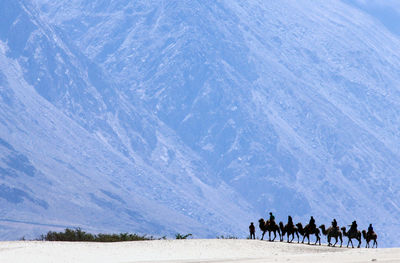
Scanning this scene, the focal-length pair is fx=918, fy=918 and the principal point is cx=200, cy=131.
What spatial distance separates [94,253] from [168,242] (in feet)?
18.4

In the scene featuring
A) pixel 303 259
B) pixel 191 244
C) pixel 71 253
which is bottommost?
pixel 303 259

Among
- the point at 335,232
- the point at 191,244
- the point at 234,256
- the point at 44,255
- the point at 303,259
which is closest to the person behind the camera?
the point at 303,259

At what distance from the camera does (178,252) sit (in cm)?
3909

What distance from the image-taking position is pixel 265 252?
40688 mm

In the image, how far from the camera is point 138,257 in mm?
37125

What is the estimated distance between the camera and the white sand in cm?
3456

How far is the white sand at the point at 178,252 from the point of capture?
34.6 metres

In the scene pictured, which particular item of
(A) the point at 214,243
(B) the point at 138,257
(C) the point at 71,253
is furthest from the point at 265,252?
(C) the point at 71,253

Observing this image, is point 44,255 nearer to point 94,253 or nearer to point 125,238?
point 94,253

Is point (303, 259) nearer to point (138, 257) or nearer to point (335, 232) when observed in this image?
point (138, 257)

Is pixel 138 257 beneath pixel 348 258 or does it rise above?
above

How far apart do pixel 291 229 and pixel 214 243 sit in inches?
263

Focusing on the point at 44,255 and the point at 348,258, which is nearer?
the point at 348,258

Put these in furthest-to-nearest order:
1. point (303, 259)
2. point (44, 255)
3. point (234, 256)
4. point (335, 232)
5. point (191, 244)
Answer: point (335, 232) → point (191, 244) → point (234, 256) → point (44, 255) → point (303, 259)
